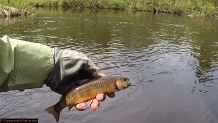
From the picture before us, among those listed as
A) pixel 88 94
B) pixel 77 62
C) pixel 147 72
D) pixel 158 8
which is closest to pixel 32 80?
pixel 77 62

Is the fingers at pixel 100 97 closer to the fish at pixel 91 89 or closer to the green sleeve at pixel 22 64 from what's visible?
the fish at pixel 91 89

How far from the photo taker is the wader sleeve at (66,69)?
2.05 meters

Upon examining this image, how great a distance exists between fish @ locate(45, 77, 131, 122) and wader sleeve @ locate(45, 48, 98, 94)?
3.5 inches

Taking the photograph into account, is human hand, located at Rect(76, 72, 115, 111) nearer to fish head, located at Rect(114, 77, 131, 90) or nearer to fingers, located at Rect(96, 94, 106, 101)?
fingers, located at Rect(96, 94, 106, 101)

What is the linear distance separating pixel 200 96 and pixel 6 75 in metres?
8.66

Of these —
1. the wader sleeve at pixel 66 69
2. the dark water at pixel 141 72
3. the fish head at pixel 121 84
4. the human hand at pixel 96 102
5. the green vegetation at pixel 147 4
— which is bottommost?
the dark water at pixel 141 72

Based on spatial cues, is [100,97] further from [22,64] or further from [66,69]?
[22,64]

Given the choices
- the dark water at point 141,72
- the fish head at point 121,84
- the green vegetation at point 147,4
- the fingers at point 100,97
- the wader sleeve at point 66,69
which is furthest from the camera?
the green vegetation at point 147,4

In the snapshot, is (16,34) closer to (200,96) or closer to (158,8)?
(200,96)

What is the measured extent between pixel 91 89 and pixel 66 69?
0.44 m

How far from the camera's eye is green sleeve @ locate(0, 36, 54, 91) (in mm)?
1786

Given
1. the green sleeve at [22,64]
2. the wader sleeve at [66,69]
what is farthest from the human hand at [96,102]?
the green sleeve at [22,64]

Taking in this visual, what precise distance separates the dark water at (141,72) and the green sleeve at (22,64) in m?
5.49

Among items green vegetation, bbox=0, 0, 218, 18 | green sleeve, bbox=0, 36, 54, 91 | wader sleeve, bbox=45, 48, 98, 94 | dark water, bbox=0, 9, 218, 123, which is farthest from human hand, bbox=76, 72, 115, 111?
green vegetation, bbox=0, 0, 218, 18
